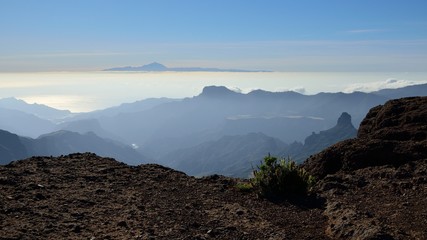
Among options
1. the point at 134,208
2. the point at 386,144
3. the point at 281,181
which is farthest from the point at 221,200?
the point at 386,144

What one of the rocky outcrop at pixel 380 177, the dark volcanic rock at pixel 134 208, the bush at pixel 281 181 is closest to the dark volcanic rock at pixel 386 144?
the rocky outcrop at pixel 380 177

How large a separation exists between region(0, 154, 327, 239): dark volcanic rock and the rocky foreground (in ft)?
0.07

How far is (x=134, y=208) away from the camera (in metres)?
10.6

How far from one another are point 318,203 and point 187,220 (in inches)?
140

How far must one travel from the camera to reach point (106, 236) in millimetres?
8547

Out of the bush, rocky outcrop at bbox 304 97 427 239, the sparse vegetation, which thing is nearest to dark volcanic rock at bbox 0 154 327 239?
the sparse vegetation

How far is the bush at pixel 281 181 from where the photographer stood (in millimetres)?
12094

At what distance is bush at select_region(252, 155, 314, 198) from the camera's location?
1209 cm

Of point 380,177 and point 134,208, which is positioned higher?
point 380,177

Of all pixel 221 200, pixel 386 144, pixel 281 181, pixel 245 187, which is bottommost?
pixel 221 200

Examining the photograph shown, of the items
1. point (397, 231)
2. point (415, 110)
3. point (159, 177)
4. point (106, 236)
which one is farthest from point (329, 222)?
point (415, 110)

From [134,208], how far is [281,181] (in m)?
4.15

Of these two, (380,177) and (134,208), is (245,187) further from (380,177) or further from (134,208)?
(380,177)

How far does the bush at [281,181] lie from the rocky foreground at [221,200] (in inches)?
14.2
